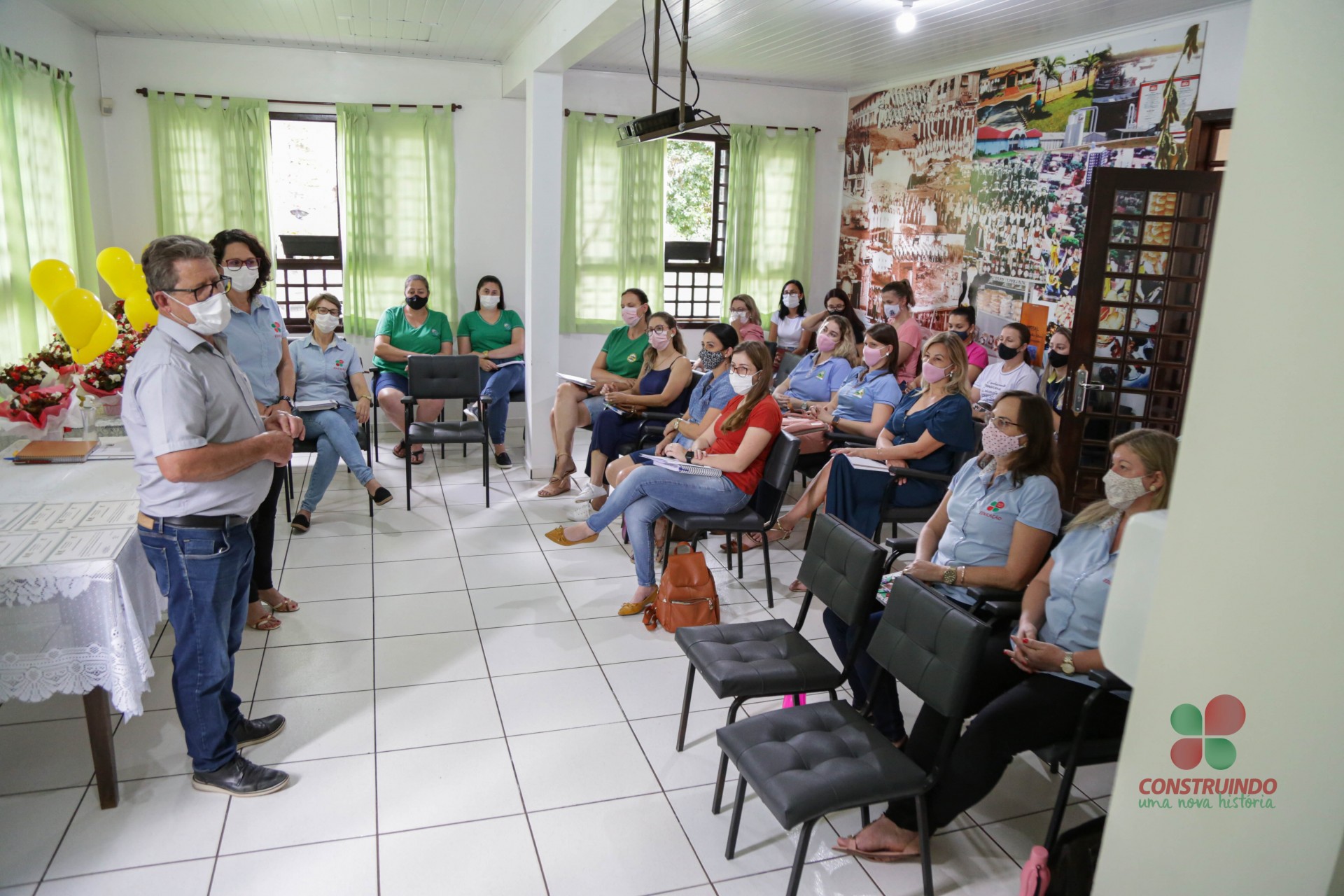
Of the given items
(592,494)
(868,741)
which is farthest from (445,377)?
(868,741)

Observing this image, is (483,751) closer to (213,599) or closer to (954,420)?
(213,599)

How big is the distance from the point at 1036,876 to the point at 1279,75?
6.10 ft

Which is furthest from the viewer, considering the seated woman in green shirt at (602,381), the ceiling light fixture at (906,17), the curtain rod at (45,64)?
the seated woman in green shirt at (602,381)

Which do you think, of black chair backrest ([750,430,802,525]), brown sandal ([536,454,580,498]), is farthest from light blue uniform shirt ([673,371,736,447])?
brown sandal ([536,454,580,498])

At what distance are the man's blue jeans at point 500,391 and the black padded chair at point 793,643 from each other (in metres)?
3.78

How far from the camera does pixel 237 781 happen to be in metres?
2.64

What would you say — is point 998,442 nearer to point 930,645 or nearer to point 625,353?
point 930,645

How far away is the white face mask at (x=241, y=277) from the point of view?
3500 millimetres

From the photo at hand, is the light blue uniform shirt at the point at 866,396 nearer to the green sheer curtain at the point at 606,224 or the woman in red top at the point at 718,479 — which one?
the woman in red top at the point at 718,479

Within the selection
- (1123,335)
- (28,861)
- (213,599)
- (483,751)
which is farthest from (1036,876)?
(1123,335)

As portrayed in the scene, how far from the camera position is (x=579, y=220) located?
25.1ft

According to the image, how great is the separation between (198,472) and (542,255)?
3.72m

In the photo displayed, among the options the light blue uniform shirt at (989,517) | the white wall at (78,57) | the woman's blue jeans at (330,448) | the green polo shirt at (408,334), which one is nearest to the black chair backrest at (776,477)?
the light blue uniform shirt at (989,517)

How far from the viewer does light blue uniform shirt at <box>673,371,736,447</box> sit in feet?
15.0
